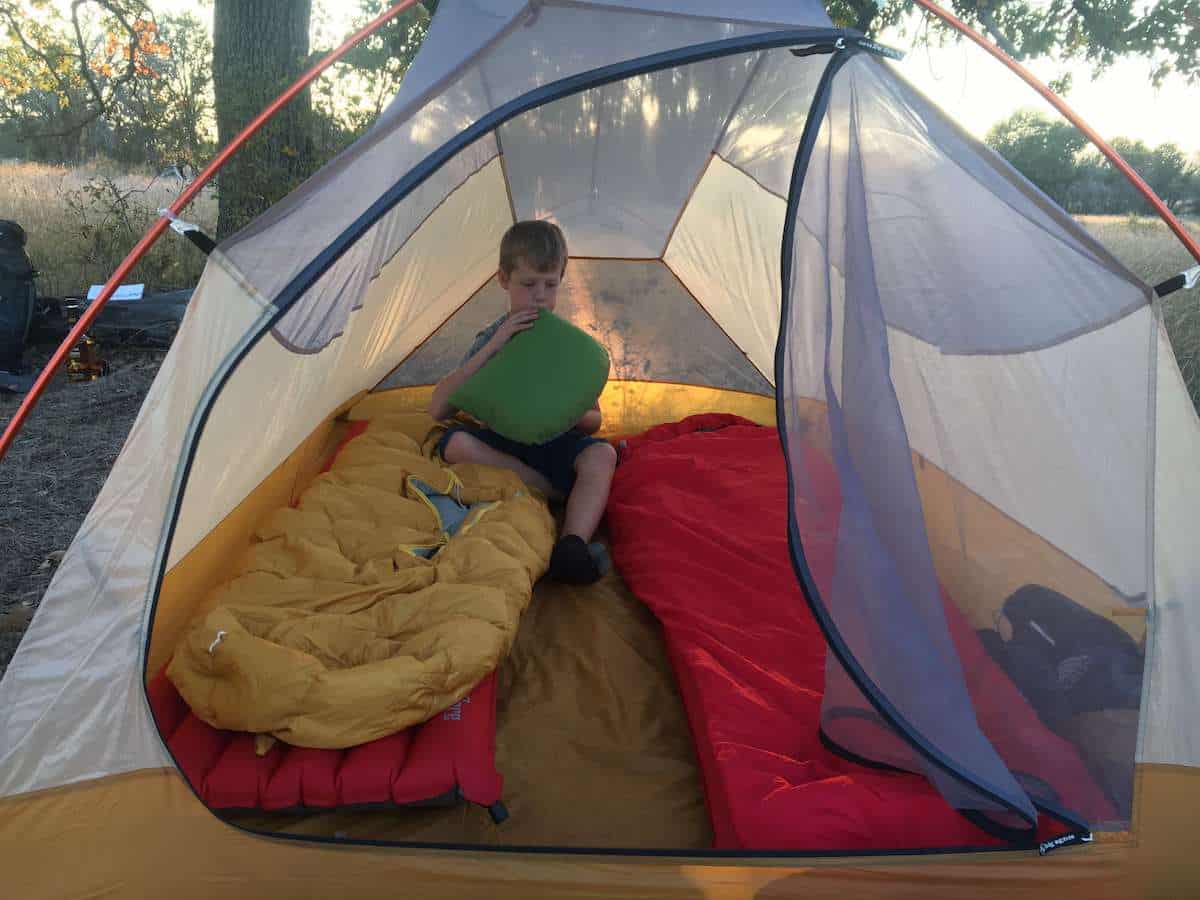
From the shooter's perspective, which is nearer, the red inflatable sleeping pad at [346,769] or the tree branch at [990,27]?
the red inflatable sleeping pad at [346,769]

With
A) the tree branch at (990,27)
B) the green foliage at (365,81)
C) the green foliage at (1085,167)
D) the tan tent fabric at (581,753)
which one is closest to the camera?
the tan tent fabric at (581,753)

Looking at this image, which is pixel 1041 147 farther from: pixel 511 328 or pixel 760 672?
pixel 760 672

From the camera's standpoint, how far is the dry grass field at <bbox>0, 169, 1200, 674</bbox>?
227cm

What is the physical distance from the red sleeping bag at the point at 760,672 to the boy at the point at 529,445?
128 mm

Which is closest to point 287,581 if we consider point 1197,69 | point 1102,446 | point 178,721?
point 178,721

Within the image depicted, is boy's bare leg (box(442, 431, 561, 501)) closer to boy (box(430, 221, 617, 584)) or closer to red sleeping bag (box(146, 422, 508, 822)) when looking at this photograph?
boy (box(430, 221, 617, 584))

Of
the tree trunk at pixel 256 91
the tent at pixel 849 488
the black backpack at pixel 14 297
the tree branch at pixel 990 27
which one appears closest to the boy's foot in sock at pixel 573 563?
the tent at pixel 849 488

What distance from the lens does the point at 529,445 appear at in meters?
2.26

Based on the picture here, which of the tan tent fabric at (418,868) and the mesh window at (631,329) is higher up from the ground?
the mesh window at (631,329)

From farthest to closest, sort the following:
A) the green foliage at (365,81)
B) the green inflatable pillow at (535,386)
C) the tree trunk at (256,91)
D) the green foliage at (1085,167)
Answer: the green foliage at (1085,167) → the green foliage at (365,81) → the tree trunk at (256,91) → the green inflatable pillow at (535,386)

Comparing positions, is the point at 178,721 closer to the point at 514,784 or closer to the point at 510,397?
the point at 514,784

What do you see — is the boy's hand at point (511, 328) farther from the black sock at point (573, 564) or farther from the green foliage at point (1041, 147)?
the green foliage at point (1041, 147)

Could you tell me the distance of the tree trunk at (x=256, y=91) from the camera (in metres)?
4.26

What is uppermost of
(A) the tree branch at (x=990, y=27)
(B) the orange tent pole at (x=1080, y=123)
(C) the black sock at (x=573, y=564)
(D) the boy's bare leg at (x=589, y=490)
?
(A) the tree branch at (x=990, y=27)
